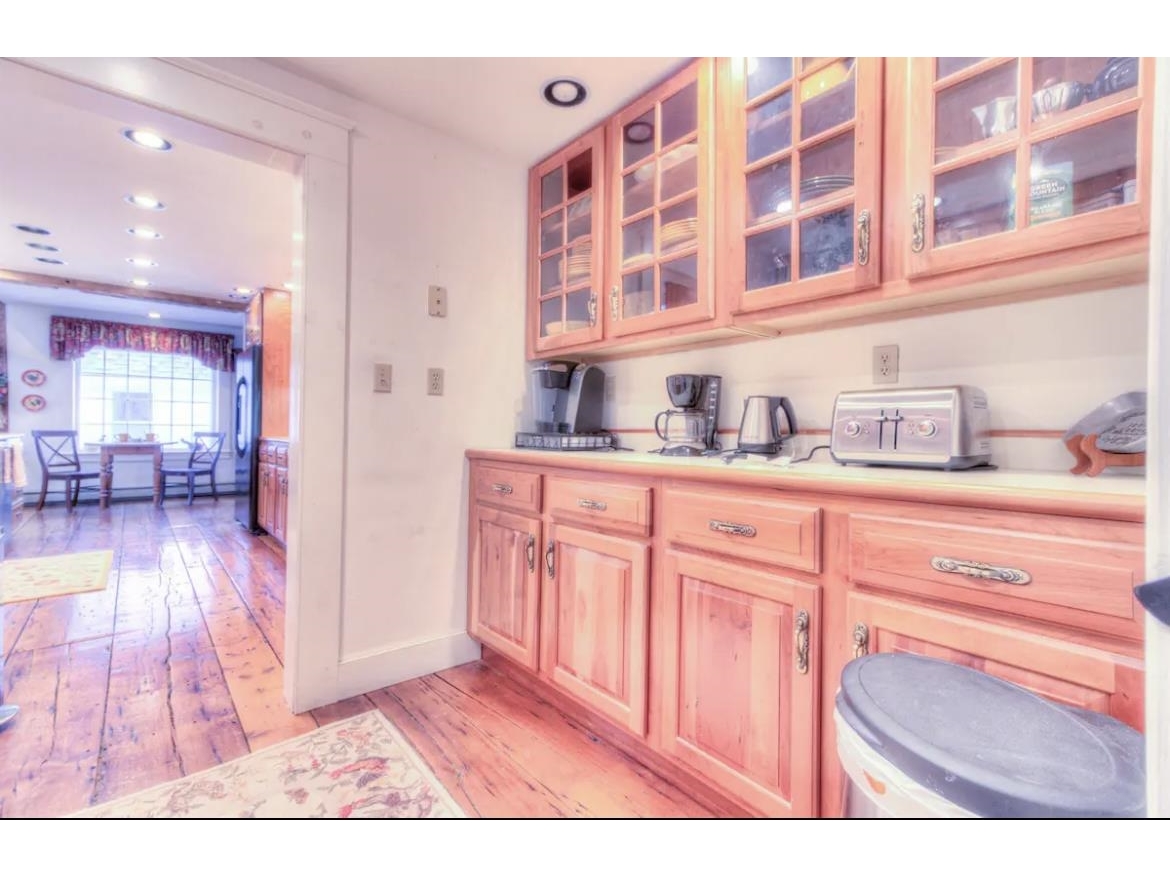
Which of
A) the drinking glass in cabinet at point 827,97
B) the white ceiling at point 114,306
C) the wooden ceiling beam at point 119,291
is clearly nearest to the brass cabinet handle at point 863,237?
the drinking glass in cabinet at point 827,97

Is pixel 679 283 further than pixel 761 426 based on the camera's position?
Yes

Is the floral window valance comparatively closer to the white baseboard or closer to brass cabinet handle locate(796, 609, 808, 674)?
the white baseboard

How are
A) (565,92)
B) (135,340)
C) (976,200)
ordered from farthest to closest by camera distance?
(135,340) → (565,92) → (976,200)

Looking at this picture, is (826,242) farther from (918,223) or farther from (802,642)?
(802,642)

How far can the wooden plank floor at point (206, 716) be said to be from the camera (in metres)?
1.34

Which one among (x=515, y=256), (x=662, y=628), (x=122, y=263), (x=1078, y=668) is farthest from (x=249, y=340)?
(x=1078, y=668)

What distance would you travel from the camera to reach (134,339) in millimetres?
6336

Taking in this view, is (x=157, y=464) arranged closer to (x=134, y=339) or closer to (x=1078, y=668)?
(x=134, y=339)

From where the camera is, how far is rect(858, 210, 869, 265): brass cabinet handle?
4.06 ft

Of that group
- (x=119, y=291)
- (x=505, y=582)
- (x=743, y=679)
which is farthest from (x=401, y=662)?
(x=119, y=291)

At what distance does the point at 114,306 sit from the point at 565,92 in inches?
273

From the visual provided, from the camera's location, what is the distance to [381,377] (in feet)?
6.29
